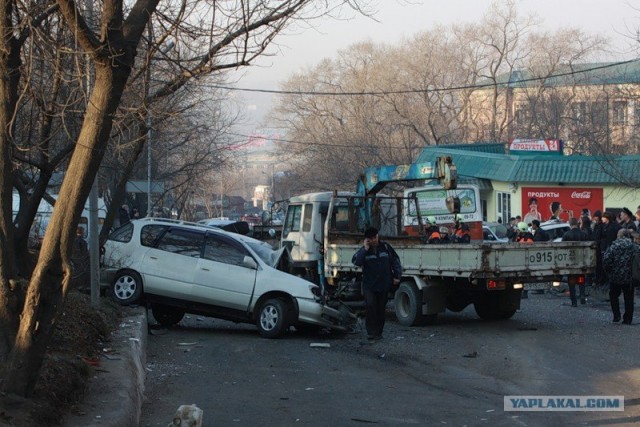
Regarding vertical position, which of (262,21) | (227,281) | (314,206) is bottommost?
(227,281)

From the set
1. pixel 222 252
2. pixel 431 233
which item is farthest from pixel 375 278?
pixel 431 233

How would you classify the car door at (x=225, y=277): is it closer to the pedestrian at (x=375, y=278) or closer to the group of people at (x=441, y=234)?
the pedestrian at (x=375, y=278)

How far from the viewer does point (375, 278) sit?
14.0 metres

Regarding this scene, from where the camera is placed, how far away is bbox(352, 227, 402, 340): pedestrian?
13945 millimetres

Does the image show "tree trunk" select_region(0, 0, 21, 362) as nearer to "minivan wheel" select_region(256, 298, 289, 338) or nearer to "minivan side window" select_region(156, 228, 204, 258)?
"minivan wheel" select_region(256, 298, 289, 338)

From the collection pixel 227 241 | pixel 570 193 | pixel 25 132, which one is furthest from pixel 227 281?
pixel 570 193

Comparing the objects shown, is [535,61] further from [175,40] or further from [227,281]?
[175,40]

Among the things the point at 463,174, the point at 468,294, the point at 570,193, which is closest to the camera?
the point at 468,294

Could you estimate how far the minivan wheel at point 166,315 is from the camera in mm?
15695

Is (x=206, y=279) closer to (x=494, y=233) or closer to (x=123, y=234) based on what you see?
(x=123, y=234)

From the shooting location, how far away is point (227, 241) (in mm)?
15133

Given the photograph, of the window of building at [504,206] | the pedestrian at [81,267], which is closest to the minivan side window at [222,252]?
the pedestrian at [81,267]

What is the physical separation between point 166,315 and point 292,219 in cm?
516

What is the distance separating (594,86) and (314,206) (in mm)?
35859
